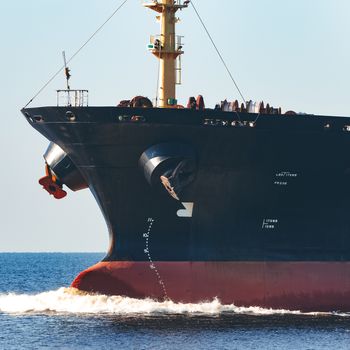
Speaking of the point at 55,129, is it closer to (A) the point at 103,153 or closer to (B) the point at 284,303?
(A) the point at 103,153

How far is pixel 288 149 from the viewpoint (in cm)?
4284

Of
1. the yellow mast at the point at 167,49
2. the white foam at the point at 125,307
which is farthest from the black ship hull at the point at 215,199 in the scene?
the yellow mast at the point at 167,49

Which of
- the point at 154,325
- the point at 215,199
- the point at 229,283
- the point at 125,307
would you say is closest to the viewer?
the point at 154,325

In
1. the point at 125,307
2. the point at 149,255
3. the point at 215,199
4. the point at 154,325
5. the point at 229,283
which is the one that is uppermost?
the point at 215,199

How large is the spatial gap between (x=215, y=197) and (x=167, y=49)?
682 cm

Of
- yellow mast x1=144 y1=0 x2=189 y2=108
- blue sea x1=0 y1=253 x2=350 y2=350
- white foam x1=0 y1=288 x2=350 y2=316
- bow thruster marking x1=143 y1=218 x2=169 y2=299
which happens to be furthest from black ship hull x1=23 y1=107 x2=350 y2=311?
yellow mast x1=144 y1=0 x2=189 y2=108

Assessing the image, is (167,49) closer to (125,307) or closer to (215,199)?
(215,199)

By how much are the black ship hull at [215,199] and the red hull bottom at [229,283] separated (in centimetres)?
4

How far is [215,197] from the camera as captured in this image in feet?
140

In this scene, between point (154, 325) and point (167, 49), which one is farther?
point (167, 49)

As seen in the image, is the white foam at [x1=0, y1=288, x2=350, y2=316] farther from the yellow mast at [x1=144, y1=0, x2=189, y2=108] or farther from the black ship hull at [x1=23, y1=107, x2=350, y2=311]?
the yellow mast at [x1=144, y1=0, x2=189, y2=108]

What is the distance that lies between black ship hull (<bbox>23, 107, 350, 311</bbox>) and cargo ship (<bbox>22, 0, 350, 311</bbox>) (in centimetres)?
4

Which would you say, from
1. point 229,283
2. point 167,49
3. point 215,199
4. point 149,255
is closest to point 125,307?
point 149,255

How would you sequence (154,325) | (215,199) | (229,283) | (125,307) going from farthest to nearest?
(229,283) < (215,199) < (125,307) < (154,325)
